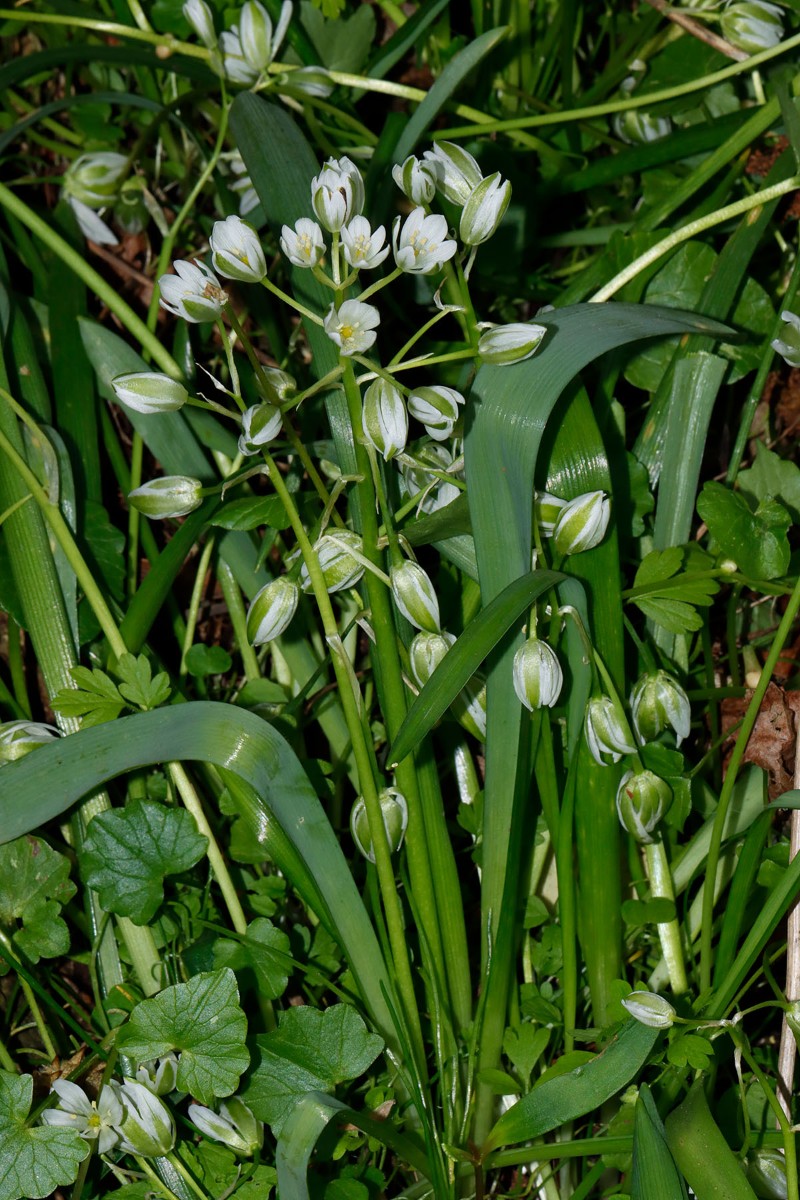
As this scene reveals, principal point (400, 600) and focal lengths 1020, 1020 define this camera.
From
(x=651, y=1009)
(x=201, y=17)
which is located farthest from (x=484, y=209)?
(x=651, y=1009)

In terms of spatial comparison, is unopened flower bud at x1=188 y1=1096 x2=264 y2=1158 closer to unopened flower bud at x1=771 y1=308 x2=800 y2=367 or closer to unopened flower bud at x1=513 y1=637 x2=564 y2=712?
unopened flower bud at x1=513 y1=637 x2=564 y2=712

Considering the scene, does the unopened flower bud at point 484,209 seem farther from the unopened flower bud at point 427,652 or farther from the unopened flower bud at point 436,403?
the unopened flower bud at point 427,652

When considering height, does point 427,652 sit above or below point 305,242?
below

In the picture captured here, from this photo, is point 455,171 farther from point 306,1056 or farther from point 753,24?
point 306,1056

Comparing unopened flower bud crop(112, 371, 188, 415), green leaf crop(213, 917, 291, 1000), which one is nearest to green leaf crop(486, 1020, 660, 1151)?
green leaf crop(213, 917, 291, 1000)

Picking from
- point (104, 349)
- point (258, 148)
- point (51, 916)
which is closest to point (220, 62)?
point (258, 148)
